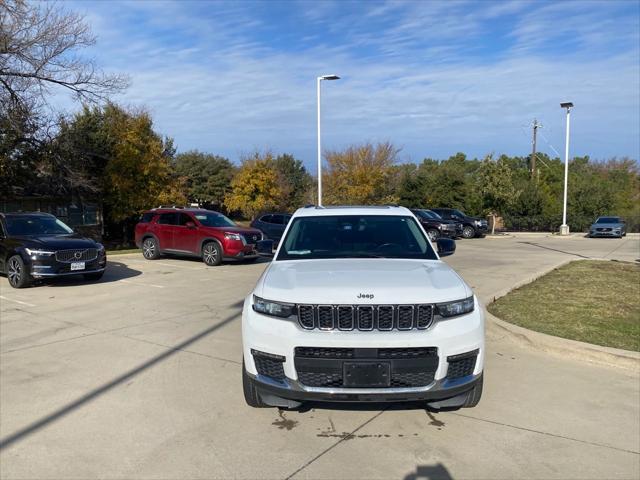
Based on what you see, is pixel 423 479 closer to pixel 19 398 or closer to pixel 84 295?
pixel 19 398

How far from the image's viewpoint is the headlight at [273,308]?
3.79 m

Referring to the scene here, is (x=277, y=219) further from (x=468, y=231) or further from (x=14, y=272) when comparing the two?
(x=468, y=231)

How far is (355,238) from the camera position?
5.32 metres

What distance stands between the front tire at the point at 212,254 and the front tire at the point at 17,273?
5.17 m

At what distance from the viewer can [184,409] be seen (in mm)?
4504

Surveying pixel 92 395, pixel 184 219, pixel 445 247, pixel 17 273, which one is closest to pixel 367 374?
pixel 445 247

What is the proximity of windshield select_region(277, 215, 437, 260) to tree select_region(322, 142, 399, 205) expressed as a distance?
32991 millimetres

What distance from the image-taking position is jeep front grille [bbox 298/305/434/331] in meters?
3.71

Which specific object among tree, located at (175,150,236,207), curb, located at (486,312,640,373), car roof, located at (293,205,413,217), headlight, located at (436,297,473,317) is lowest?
curb, located at (486,312,640,373)

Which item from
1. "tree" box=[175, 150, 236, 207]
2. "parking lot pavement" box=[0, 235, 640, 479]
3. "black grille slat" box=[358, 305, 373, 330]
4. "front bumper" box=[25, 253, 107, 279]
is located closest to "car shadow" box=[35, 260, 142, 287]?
"front bumper" box=[25, 253, 107, 279]

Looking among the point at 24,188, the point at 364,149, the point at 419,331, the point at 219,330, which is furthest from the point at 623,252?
the point at 24,188

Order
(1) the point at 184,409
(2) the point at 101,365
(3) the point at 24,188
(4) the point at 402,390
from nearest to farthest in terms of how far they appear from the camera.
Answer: (4) the point at 402,390 < (1) the point at 184,409 < (2) the point at 101,365 < (3) the point at 24,188

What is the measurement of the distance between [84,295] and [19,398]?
5.79 meters

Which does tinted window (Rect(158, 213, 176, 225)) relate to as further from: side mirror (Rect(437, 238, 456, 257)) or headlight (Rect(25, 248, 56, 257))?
side mirror (Rect(437, 238, 456, 257))
